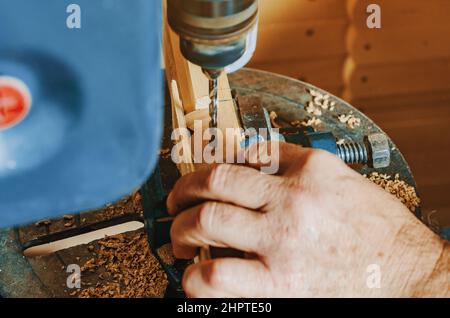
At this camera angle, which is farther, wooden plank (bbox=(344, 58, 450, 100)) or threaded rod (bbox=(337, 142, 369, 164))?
wooden plank (bbox=(344, 58, 450, 100))

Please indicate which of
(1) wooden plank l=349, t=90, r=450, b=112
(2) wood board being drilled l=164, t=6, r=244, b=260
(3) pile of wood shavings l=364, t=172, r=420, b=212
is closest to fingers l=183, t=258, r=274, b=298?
(2) wood board being drilled l=164, t=6, r=244, b=260

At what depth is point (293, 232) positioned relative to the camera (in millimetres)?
672

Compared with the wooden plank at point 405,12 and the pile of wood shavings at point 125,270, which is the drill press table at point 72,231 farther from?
the wooden plank at point 405,12

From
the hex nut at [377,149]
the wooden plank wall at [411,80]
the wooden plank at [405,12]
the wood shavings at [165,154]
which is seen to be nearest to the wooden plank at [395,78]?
the wooden plank wall at [411,80]

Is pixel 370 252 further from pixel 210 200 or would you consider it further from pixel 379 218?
pixel 210 200

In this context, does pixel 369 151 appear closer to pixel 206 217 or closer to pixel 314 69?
pixel 206 217

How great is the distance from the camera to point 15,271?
920mm

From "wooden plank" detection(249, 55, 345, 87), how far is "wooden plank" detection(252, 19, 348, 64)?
19 mm

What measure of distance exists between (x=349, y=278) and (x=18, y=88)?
1.49ft

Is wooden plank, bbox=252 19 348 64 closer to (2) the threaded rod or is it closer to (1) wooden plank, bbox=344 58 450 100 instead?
(1) wooden plank, bbox=344 58 450 100

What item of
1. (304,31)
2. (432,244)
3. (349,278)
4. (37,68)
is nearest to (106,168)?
(37,68)

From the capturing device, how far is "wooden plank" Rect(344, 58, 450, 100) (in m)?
1.80

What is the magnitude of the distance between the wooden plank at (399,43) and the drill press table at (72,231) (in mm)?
588

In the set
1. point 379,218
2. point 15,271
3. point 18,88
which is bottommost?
point 15,271
